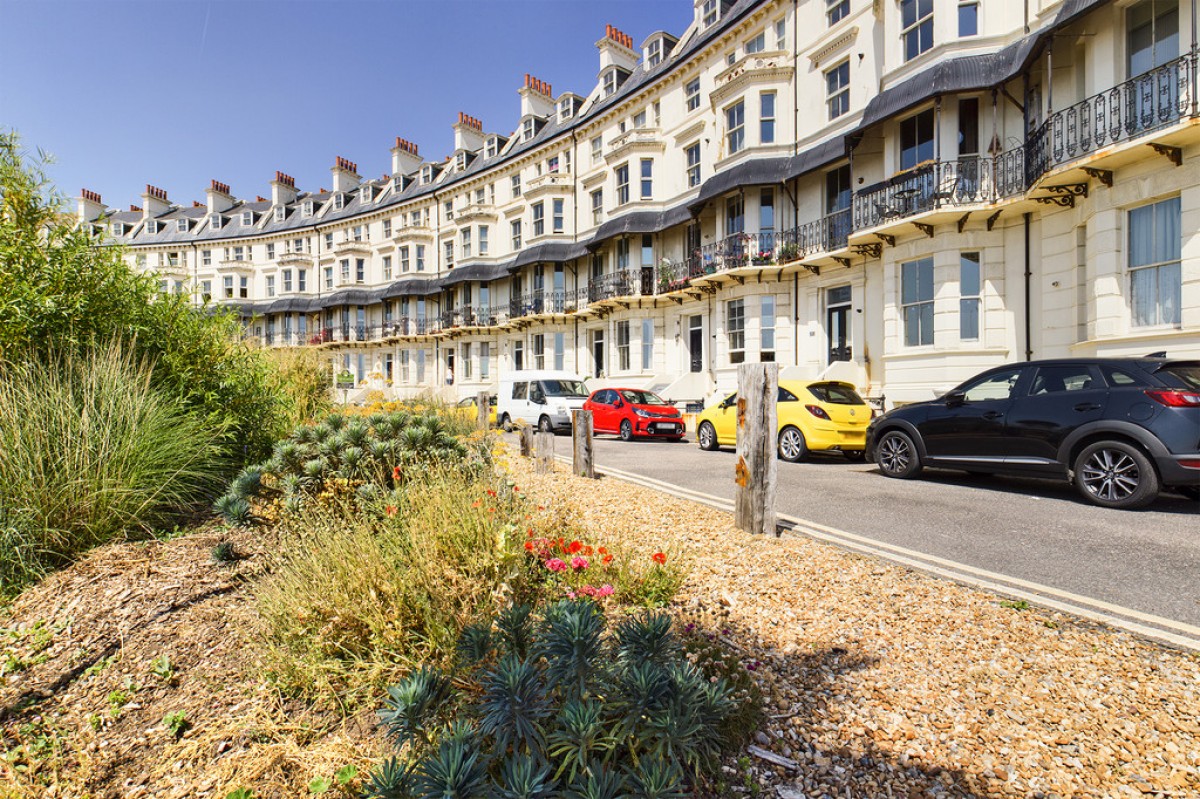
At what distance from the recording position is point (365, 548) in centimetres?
338

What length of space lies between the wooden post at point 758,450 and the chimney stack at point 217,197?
2303 inches

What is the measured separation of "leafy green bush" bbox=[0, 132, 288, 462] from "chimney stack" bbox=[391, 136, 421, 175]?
40080mm

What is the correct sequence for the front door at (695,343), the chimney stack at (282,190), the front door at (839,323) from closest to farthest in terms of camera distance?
the front door at (839,323) < the front door at (695,343) < the chimney stack at (282,190)

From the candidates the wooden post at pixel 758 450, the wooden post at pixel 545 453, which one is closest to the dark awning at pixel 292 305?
the wooden post at pixel 545 453

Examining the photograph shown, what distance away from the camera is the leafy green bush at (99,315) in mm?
4863

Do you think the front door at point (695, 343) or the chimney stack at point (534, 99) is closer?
the front door at point (695, 343)

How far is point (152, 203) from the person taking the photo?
170 feet

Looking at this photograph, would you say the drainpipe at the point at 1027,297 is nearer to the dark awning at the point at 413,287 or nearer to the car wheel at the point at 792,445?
the car wheel at the point at 792,445

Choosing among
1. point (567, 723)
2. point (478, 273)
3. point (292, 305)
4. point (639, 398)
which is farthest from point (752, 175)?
point (292, 305)

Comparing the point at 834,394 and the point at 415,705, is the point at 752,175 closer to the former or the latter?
the point at 834,394

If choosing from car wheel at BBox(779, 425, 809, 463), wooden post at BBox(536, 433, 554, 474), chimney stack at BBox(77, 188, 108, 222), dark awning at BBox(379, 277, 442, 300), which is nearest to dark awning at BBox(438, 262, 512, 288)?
dark awning at BBox(379, 277, 442, 300)

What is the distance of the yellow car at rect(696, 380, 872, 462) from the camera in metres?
10.9

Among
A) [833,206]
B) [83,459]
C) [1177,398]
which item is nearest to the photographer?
[83,459]

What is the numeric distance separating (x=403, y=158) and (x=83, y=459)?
4370cm
